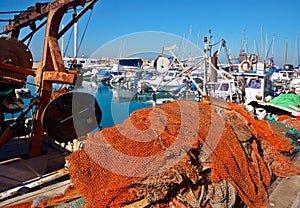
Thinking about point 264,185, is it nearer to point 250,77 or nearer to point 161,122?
point 161,122

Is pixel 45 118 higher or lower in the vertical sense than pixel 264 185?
higher

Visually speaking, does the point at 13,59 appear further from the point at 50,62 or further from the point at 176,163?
the point at 176,163

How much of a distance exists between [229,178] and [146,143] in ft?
4.56

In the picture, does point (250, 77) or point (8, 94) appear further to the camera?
point (250, 77)

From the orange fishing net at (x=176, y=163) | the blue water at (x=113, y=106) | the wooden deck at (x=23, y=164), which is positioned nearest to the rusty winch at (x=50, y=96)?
the wooden deck at (x=23, y=164)

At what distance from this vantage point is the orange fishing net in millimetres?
Result: 2949

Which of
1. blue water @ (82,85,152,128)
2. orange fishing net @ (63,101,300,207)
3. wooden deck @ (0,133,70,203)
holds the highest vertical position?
orange fishing net @ (63,101,300,207)

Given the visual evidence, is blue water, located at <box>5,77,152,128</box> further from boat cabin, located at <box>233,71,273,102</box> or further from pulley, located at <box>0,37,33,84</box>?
boat cabin, located at <box>233,71,273,102</box>

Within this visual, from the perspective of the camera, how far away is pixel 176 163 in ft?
10.5

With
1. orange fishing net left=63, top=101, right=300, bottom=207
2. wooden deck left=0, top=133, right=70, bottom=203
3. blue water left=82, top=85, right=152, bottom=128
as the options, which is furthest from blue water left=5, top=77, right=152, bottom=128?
orange fishing net left=63, top=101, right=300, bottom=207

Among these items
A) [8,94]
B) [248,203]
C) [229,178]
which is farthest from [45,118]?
[248,203]

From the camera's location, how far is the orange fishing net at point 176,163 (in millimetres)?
2949

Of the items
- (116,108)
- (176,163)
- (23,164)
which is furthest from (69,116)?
(116,108)

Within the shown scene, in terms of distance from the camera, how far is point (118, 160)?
3.14 meters
